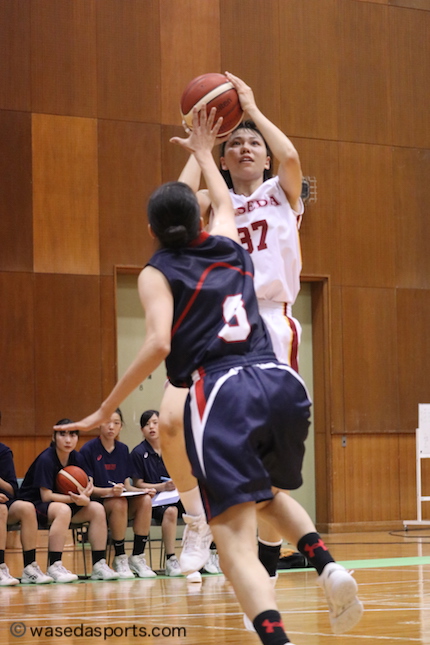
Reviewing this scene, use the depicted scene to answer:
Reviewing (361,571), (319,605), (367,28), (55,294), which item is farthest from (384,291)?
(319,605)

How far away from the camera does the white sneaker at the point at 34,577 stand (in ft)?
25.3

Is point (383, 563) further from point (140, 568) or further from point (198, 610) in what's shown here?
point (198, 610)

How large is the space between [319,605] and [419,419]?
7280mm

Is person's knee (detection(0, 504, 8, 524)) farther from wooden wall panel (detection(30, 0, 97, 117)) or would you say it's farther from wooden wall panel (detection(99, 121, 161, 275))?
wooden wall panel (detection(30, 0, 97, 117))

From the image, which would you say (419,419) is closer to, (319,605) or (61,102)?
(61,102)

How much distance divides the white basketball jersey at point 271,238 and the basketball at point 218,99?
0.39 metres

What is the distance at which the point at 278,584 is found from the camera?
6926mm

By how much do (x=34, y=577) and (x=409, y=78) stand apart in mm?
9201

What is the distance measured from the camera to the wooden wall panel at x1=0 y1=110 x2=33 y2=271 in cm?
1158

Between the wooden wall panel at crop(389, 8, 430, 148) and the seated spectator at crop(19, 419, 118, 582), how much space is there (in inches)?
294

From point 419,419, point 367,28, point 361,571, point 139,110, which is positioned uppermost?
point 367,28

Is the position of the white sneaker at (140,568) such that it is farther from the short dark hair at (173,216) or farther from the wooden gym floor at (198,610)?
the short dark hair at (173,216)

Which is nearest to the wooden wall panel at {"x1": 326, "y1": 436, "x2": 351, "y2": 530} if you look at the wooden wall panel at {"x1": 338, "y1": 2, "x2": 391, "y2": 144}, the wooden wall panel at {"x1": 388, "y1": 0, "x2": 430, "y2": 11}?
the wooden wall panel at {"x1": 338, "y1": 2, "x2": 391, "y2": 144}

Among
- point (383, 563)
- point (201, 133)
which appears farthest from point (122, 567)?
point (201, 133)
